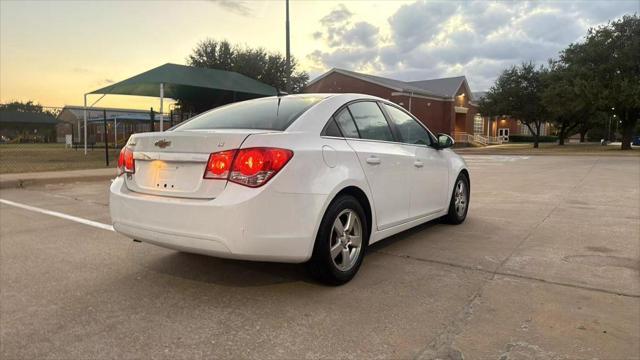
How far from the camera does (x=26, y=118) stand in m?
71.4

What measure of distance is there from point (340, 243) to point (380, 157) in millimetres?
966

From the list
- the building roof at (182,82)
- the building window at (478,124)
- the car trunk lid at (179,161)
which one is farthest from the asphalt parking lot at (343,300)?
the building window at (478,124)

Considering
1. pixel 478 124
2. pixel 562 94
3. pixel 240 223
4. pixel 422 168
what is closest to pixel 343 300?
pixel 240 223

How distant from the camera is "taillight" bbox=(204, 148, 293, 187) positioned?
10.6 feet

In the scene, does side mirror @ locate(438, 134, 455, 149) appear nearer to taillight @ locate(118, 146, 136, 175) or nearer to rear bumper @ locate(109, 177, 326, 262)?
rear bumper @ locate(109, 177, 326, 262)

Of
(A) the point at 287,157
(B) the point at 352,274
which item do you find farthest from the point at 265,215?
(B) the point at 352,274

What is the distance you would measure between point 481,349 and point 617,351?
814mm

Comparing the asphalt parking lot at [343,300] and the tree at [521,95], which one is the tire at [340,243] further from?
the tree at [521,95]

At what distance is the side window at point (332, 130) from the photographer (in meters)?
3.85

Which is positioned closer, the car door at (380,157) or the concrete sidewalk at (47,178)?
the car door at (380,157)

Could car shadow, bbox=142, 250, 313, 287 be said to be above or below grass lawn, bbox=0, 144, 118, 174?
below

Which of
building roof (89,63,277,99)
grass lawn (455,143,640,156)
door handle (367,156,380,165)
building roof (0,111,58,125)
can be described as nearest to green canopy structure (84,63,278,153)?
building roof (89,63,277,99)

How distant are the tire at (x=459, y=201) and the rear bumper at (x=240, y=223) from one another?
9.97 feet

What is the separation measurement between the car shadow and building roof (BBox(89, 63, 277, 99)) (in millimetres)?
16169
